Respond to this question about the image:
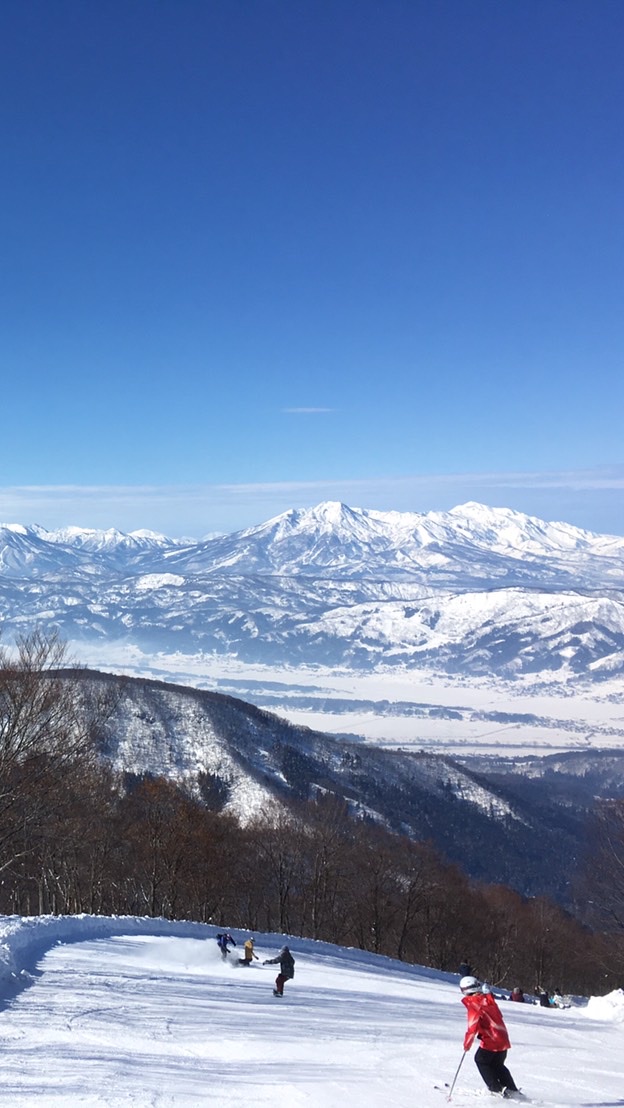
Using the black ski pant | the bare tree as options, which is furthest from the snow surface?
the bare tree

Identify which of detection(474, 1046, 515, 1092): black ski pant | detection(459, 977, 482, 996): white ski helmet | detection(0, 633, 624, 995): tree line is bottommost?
detection(0, 633, 624, 995): tree line

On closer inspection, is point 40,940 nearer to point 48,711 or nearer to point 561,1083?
point 48,711

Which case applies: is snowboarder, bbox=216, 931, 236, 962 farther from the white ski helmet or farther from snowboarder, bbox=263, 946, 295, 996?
the white ski helmet

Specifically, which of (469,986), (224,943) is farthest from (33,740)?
(469,986)

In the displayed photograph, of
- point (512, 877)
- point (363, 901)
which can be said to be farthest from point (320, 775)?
point (363, 901)

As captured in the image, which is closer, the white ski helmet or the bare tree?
the white ski helmet

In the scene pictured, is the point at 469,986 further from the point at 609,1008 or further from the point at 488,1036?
the point at 609,1008
